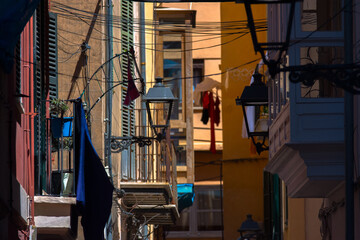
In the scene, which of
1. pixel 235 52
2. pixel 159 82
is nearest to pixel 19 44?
pixel 159 82

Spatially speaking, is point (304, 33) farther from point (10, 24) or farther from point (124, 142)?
point (124, 142)

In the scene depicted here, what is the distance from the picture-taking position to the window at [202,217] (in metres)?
36.7

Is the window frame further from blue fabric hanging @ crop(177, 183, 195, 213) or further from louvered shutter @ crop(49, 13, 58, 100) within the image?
blue fabric hanging @ crop(177, 183, 195, 213)

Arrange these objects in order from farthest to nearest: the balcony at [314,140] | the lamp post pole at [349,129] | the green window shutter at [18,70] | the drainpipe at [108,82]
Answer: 1. the drainpipe at [108,82]
2. the green window shutter at [18,70]
3. the balcony at [314,140]
4. the lamp post pole at [349,129]

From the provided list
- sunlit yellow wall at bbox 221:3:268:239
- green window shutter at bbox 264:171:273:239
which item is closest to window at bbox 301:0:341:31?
green window shutter at bbox 264:171:273:239

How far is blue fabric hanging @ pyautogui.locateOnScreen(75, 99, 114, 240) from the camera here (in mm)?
13453

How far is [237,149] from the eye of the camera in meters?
29.8

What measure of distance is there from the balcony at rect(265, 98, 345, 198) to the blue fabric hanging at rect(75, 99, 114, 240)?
9.58 ft

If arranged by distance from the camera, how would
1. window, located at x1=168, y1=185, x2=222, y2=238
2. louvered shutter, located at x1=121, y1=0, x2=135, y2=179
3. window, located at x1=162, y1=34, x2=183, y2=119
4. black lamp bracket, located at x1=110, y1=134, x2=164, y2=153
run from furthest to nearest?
window, located at x1=168, y1=185, x2=222, y2=238, window, located at x1=162, y1=34, x2=183, y2=119, louvered shutter, located at x1=121, y1=0, x2=135, y2=179, black lamp bracket, located at x1=110, y1=134, x2=164, y2=153

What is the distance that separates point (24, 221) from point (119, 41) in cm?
885

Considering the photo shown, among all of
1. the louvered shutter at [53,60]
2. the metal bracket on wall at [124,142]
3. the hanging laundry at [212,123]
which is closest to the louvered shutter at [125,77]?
the metal bracket on wall at [124,142]

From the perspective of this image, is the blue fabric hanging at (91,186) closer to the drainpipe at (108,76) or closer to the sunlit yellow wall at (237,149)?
the drainpipe at (108,76)

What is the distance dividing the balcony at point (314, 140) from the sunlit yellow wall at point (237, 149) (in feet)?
57.5

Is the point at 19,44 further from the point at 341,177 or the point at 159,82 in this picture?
the point at 159,82
